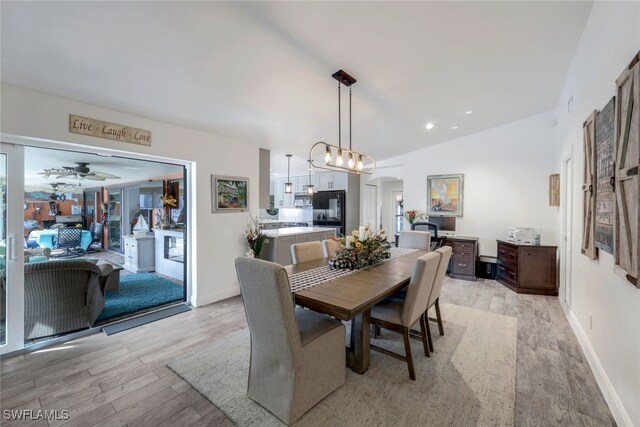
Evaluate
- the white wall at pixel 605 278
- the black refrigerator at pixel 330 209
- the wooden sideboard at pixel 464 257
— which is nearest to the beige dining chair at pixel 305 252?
the white wall at pixel 605 278

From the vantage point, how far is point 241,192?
4.12 metres

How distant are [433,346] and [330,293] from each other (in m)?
1.47

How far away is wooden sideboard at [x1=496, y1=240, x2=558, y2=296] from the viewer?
13.5ft

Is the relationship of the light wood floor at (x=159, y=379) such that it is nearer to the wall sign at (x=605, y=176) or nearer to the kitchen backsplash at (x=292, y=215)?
the wall sign at (x=605, y=176)

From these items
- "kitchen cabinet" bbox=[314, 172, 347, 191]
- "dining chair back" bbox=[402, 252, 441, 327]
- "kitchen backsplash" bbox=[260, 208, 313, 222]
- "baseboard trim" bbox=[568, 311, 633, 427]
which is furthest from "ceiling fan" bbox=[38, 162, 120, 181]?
"baseboard trim" bbox=[568, 311, 633, 427]

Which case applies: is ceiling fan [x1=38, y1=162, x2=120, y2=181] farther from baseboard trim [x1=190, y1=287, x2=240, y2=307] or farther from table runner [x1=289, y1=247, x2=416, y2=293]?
table runner [x1=289, y1=247, x2=416, y2=293]

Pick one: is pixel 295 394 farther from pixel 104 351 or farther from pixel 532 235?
pixel 532 235

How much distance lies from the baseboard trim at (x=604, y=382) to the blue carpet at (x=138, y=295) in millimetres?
4475

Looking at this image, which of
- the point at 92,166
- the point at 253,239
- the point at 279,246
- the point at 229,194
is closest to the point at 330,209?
the point at 279,246

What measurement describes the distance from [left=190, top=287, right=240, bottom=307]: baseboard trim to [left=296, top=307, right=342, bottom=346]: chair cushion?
7.10 ft

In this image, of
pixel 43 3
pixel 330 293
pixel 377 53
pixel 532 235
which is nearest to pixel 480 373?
pixel 330 293

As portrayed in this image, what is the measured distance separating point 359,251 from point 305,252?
70 centimetres

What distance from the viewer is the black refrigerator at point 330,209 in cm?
700

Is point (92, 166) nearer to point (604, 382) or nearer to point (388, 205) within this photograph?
point (604, 382)
